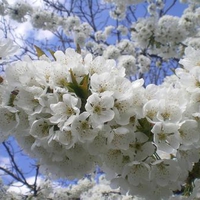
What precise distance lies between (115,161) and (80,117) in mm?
255

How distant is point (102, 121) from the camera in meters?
1.28

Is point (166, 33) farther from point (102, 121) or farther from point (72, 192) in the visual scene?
point (102, 121)

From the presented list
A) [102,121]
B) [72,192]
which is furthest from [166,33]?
[102,121]

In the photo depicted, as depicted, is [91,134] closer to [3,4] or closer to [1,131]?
[1,131]

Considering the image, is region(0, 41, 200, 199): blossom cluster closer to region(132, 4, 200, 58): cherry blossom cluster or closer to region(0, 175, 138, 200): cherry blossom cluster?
region(0, 175, 138, 200): cherry blossom cluster

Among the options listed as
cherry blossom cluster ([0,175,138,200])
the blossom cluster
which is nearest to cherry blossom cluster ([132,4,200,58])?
cherry blossom cluster ([0,175,138,200])

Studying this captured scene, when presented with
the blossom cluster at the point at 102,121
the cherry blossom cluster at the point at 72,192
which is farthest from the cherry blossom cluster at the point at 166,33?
the blossom cluster at the point at 102,121

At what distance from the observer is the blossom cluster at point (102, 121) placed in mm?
1315

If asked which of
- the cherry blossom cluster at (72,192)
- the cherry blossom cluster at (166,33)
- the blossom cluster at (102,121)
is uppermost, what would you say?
the cherry blossom cluster at (166,33)

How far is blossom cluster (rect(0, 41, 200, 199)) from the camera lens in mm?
1315

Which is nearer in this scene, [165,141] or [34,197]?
[165,141]

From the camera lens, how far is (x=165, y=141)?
52.9 inches

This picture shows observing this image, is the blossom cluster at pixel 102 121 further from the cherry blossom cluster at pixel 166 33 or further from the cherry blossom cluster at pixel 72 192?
the cherry blossom cluster at pixel 166 33

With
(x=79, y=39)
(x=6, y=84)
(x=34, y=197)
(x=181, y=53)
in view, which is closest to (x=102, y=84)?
(x=6, y=84)
